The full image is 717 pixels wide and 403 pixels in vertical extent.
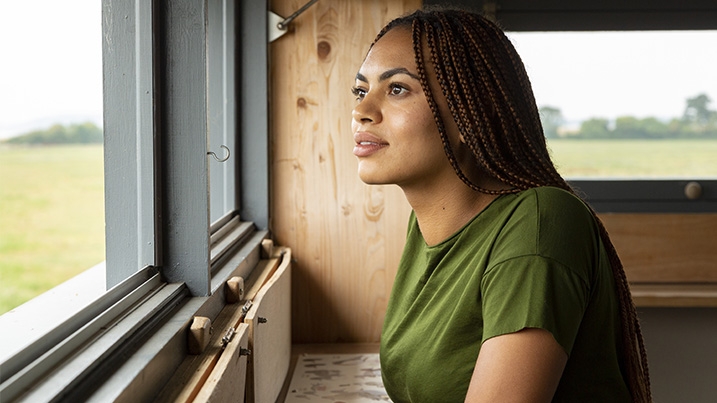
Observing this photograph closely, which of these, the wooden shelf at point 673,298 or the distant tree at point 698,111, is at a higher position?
the distant tree at point 698,111

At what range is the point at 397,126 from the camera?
124 cm

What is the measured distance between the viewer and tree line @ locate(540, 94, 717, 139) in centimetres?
286

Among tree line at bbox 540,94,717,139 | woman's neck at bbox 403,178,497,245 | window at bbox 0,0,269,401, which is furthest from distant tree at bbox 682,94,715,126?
woman's neck at bbox 403,178,497,245

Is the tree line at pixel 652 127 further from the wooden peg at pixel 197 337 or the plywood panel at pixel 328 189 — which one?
the wooden peg at pixel 197 337

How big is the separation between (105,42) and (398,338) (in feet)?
2.40

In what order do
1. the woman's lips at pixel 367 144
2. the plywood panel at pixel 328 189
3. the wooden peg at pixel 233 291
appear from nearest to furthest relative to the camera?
the woman's lips at pixel 367 144, the wooden peg at pixel 233 291, the plywood panel at pixel 328 189

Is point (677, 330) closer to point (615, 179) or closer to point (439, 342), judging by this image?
point (615, 179)

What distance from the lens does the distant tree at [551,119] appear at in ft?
9.46

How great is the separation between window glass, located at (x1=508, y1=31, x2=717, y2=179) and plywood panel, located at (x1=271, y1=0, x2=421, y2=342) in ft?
1.92

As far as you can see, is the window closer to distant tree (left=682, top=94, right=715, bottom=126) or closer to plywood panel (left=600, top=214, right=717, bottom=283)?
plywood panel (left=600, top=214, right=717, bottom=283)

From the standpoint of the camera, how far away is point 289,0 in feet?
9.00

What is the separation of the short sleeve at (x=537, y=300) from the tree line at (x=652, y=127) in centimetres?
195

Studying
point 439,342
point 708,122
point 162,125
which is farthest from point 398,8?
point 439,342

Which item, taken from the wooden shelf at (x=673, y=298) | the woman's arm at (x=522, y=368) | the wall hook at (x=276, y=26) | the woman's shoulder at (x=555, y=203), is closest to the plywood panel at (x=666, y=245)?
the wooden shelf at (x=673, y=298)
